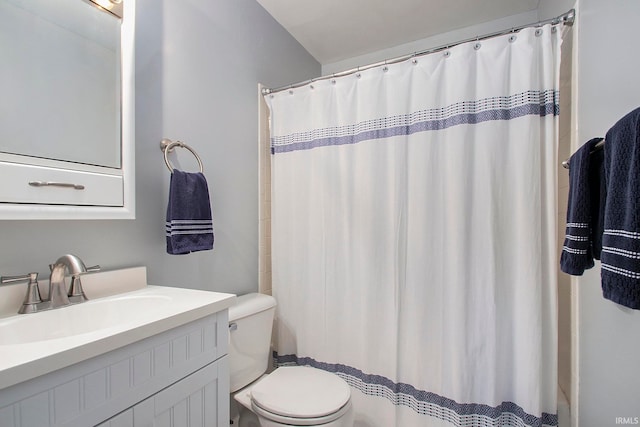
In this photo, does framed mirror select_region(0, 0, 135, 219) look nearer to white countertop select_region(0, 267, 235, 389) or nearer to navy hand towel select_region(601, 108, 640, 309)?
white countertop select_region(0, 267, 235, 389)

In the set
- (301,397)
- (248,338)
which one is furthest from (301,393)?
(248,338)

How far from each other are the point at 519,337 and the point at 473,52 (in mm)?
1233

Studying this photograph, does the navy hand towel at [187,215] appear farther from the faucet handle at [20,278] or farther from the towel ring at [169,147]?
the faucet handle at [20,278]

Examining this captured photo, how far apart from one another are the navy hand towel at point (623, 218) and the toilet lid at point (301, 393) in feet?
3.21

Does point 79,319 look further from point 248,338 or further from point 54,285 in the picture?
point 248,338

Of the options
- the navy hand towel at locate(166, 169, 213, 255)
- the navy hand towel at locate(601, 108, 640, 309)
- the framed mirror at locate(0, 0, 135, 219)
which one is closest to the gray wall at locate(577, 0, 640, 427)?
the navy hand towel at locate(601, 108, 640, 309)

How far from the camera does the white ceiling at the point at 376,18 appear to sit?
1.76 meters

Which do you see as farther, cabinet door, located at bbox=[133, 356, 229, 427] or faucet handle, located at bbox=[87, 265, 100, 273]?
faucet handle, located at bbox=[87, 265, 100, 273]

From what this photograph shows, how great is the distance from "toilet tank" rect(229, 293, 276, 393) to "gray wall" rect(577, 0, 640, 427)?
4.19 ft

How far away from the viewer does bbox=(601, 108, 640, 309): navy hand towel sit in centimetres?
55

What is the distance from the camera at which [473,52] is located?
1.31 m

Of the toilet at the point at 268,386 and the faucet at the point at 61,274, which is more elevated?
the faucet at the point at 61,274

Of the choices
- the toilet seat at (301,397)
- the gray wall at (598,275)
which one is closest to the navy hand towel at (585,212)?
the gray wall at (598,275)

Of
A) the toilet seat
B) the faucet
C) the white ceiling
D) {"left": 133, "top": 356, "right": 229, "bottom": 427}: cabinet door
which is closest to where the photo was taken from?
{"left": 133, "top": 356, "right": 229, "bottom": 427}: cabinet door
